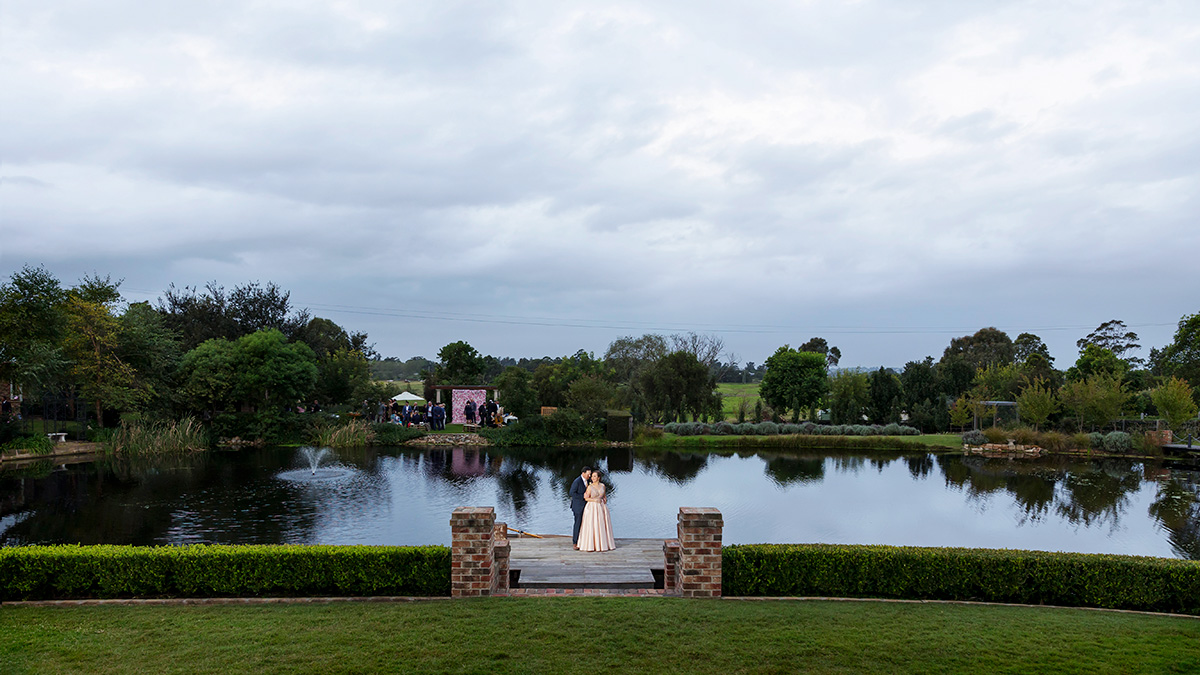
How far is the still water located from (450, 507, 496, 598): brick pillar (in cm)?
638

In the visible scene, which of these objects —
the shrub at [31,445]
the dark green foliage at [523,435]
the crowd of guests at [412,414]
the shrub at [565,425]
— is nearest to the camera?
the shrub at [31,445]

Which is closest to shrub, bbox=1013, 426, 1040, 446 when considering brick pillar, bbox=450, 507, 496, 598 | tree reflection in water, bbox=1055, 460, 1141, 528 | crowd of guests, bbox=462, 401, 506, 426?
tree reflection in water, bbox=1055, 460, 1141, 528

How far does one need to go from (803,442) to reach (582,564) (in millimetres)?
25835

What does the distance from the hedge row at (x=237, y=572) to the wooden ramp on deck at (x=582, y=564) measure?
77.0 inches

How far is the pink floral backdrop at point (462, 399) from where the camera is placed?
38.0m

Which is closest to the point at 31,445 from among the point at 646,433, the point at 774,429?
the point at 646,433

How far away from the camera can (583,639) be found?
20.5 feet

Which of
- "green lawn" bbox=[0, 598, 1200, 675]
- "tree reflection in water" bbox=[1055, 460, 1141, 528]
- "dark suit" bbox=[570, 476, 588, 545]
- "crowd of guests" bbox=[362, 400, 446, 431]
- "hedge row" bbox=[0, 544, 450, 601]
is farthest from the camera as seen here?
"crowd of guests" bbox=[362, 400, 446, 431]

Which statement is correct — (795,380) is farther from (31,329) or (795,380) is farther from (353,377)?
(31,329)

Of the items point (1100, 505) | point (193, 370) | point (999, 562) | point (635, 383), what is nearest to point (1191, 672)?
point (999, 562)

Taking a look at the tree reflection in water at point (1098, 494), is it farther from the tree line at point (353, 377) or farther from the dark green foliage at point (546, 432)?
the dark green foliage at point (546, 432)

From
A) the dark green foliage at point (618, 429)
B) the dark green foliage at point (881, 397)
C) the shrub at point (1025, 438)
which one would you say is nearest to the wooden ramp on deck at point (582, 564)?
the dark green foliage at point (618, 429)

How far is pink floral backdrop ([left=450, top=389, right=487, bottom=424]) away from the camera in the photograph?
125 feet

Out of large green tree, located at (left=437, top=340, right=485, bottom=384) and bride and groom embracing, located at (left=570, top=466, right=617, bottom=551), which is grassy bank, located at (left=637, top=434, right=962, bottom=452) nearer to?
large green tree, located at (left=437, top=340, right=485, bottom=384)
